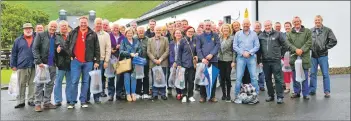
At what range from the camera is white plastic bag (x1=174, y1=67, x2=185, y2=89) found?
8.27 m

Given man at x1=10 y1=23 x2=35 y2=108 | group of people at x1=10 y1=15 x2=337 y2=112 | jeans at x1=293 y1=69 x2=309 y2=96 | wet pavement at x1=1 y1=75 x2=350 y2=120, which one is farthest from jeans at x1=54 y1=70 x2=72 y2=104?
jeans at x1=293 y1=69 x2=309 y2=96

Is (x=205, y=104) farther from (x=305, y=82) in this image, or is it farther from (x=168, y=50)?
(x=305, y=82)

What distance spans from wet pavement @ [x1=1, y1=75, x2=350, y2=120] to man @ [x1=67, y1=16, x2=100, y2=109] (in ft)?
2.34

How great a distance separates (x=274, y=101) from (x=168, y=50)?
278 cm

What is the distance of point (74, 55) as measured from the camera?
294 inches

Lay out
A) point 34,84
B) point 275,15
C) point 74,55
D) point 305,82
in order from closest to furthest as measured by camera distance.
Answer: point 74,55, point 34,84, point 305,82, point 275,15

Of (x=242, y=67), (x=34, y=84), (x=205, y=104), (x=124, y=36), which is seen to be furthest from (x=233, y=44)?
(x=34, y=84)

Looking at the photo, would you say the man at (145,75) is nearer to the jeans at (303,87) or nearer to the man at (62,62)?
the man at (62,62)

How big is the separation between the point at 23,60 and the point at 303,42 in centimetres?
636

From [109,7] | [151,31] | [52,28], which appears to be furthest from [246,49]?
[109,7]

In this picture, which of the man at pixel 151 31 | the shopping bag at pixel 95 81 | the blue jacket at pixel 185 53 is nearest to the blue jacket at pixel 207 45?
the blue jacket at pixel 185 53

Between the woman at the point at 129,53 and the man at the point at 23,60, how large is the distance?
2.01m

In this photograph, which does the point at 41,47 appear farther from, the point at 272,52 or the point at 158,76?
the point at 272,52

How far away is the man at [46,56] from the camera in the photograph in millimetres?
7273
